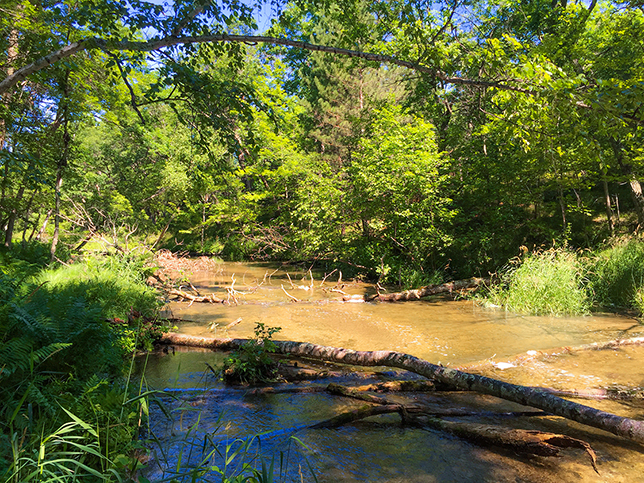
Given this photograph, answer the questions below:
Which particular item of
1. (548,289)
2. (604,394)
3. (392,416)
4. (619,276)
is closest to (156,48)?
(392,416)

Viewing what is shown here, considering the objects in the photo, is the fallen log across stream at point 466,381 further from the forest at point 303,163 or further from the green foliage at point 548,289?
the green foliage at point 548,289

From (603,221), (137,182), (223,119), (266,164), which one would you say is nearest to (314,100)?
(266,164)

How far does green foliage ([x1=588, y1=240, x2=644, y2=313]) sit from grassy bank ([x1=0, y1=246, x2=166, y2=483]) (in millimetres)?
10787

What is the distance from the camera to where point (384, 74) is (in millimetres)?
26188

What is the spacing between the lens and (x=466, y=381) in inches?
166

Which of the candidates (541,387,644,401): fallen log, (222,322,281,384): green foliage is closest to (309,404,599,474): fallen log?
(541,387,644,401): fallen log

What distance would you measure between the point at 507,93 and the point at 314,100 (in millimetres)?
26276

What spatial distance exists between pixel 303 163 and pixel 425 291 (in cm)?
1289

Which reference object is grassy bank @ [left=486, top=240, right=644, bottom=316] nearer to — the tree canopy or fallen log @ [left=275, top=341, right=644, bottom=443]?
the tree canopy

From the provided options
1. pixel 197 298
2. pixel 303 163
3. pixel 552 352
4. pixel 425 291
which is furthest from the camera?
pixel 303 163

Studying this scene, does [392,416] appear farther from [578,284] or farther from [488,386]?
[578,284]

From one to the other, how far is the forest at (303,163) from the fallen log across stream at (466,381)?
2.14 m

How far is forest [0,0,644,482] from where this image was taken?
3.23 metres

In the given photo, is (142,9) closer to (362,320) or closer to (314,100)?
(362,320)
